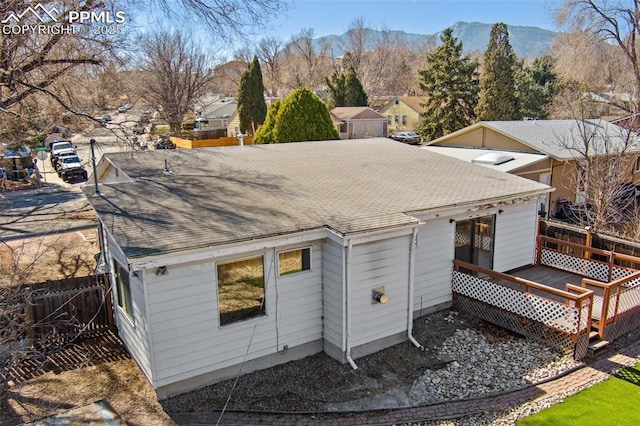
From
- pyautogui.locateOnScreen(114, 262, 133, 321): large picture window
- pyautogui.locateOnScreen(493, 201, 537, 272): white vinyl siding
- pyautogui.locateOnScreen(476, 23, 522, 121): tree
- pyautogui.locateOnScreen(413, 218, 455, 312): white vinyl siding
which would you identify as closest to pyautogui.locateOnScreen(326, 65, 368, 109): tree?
pyautogui.locateOnScreen(476, 23, 522, 121): tree

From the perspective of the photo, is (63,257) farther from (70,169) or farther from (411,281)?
(70,169)

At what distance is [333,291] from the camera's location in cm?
922

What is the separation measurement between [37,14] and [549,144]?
69.9ft

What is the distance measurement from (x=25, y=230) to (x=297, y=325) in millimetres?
16218

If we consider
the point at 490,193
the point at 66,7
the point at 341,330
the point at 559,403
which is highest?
the point at 66,7

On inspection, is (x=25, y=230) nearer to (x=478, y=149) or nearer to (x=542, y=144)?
(x=478, y=149)

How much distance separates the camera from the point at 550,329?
9.95 metres

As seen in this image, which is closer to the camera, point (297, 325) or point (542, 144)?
point (297, 325)

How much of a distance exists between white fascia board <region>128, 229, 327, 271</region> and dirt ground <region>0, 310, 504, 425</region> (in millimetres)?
2465

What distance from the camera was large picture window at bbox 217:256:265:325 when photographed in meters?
8.48

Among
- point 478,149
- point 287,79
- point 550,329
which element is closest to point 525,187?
point 550,329

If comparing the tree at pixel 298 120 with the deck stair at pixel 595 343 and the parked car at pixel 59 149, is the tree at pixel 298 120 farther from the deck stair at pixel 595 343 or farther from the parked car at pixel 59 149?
the deck stair at pixel 595 343

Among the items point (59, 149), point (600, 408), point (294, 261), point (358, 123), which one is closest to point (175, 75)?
point (59, 149)

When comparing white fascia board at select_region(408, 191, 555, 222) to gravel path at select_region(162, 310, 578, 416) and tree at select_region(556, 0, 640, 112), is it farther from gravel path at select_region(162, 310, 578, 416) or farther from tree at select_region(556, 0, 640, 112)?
tree at select_region(556, 0, 640, 112)
